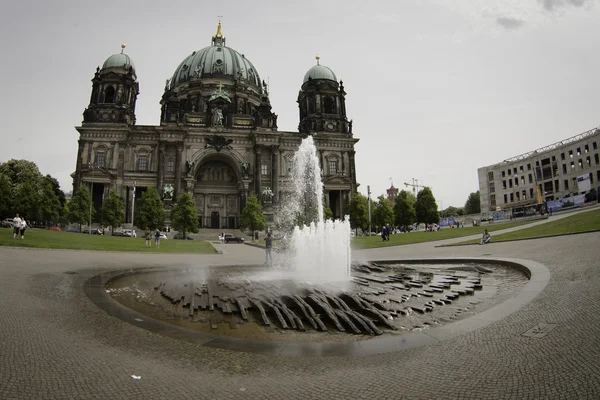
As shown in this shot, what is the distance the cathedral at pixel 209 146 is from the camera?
2285 inches

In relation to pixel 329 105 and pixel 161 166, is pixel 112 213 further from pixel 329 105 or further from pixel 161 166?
pixel 329 105

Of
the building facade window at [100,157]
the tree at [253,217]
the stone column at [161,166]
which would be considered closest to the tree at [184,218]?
the tree at [253,217]

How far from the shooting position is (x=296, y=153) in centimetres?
6397

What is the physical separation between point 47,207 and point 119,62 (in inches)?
1136

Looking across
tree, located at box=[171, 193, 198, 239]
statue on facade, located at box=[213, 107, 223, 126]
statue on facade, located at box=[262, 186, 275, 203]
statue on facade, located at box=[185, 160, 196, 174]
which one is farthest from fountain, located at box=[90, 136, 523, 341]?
statue on facade, located at box=[213, 107, 223, 126]

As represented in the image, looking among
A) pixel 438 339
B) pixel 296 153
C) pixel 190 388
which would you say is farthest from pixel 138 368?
pixel 296 153

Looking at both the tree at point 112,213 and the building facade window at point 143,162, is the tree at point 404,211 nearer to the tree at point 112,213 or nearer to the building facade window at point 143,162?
the building facade window at point 143,162

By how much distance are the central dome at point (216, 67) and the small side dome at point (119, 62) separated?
1151 centimetres

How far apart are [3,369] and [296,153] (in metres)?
61.4

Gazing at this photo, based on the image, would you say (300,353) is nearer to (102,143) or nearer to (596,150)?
(102,143)

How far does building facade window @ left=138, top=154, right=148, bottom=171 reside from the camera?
59.8m

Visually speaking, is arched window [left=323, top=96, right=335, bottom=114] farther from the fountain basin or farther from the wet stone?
the fountain basin

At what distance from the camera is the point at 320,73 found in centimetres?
7062

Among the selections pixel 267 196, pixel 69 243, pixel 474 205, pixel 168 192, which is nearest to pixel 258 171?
pixel 267 196
